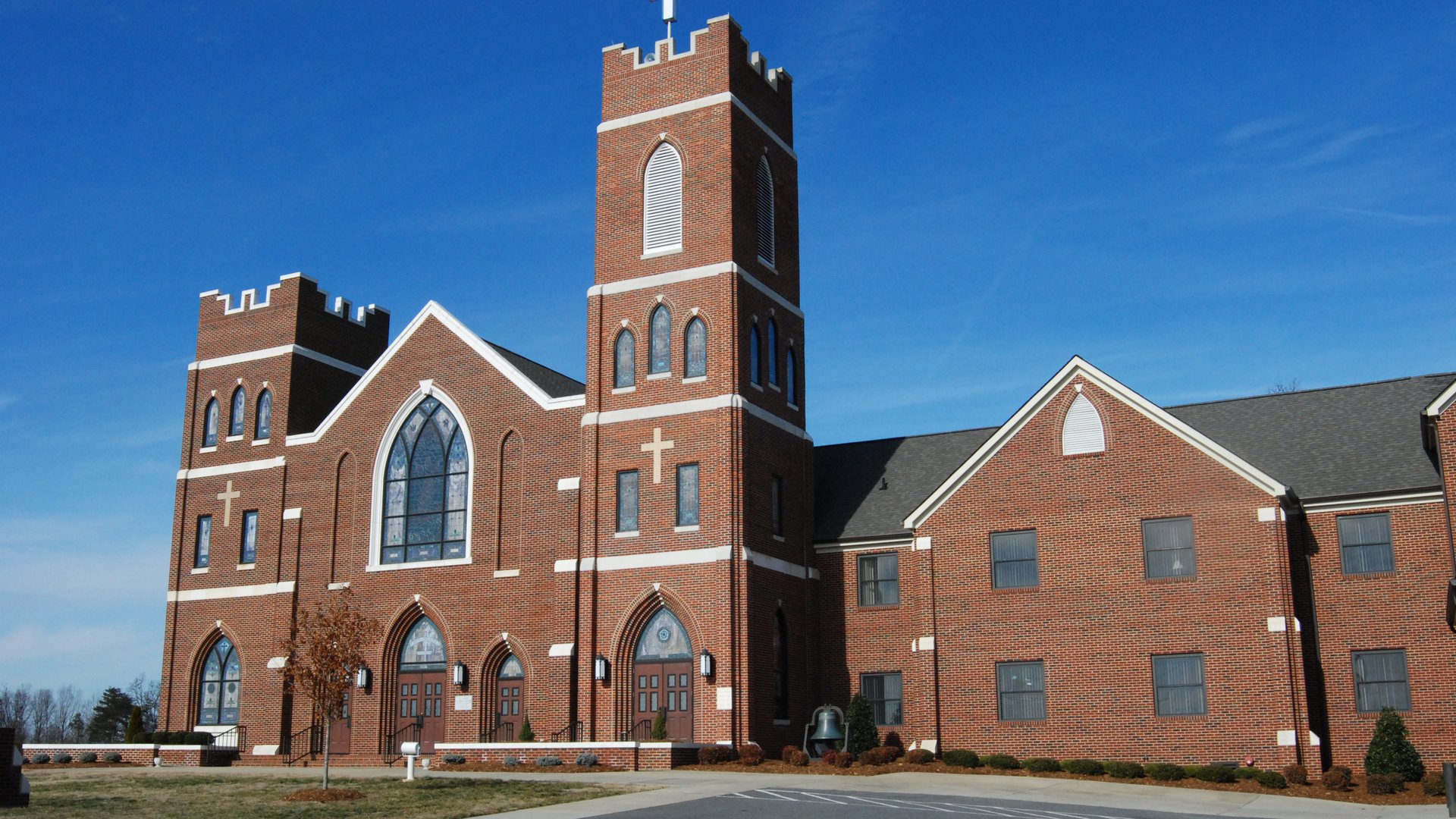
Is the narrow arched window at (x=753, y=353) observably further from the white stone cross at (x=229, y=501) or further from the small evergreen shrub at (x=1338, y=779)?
the white stone cross at (x=229, y=501)

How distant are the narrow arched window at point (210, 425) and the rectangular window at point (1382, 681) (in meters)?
32.3

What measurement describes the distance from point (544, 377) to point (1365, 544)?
2275 cm

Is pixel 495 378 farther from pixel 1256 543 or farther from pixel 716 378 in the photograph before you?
pixel 1256 543

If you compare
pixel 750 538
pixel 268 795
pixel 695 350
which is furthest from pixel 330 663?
pixel 695 350

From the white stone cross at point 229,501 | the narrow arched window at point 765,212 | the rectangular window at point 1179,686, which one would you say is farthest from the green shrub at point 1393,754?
the white stone cross at point 229,501

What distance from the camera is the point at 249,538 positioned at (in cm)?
4128

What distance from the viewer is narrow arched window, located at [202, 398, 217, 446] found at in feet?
141

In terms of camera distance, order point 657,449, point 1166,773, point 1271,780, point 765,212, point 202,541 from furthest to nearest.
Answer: point 202,541 < point 765,212 < point 657,449 < point 1166,773 < point 1271,780

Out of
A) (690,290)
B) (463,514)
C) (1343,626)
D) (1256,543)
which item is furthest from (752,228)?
(1343,626)

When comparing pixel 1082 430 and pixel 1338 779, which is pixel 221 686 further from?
pixel 1338 779

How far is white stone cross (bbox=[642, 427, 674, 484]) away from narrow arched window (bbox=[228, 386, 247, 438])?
14811mm

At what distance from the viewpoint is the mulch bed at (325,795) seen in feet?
79.0

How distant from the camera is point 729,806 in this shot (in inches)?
864

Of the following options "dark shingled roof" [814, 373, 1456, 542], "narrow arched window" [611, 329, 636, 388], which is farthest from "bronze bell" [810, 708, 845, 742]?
"narrow arched window" [611, 329, 636, 388]
